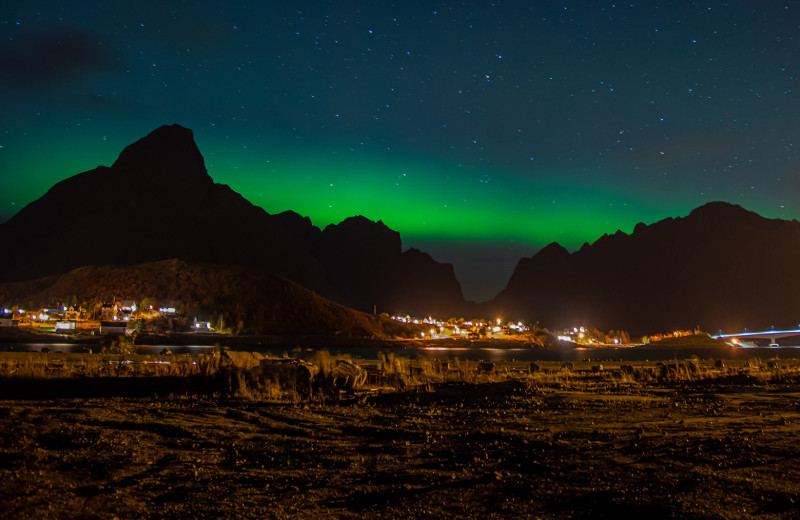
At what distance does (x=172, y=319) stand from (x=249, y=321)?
14949 millimetres

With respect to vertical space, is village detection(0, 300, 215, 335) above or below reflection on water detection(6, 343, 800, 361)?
above

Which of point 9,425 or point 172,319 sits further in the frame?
point 172,319

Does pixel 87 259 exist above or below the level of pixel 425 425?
above

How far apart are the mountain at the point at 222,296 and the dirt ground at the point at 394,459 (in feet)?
284

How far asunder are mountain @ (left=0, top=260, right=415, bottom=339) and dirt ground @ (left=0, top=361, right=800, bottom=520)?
284 ft

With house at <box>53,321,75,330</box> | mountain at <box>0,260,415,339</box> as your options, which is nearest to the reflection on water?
mountain at <box>0,260,415,339</box>

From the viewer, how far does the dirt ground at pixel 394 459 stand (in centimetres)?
738

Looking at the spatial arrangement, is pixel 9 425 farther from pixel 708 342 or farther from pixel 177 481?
pixel 708 342

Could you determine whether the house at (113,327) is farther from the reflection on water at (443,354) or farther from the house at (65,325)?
the reflection on water at (443,354)

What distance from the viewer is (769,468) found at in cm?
937

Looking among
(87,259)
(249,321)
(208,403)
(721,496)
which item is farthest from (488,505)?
(87,259)

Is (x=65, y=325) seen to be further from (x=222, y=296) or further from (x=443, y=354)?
(x=443, y=354)

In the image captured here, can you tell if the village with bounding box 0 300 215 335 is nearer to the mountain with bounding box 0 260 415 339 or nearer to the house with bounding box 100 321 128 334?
the house with bounding box 100 321 128 334

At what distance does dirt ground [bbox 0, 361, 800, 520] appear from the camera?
7.38 m
